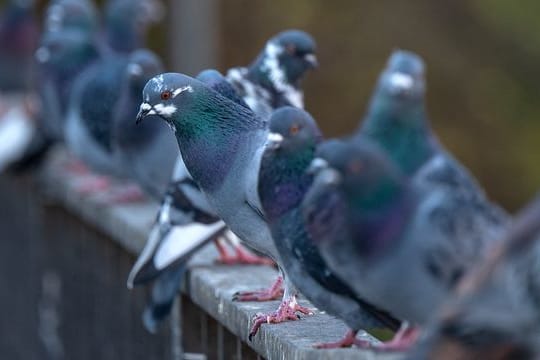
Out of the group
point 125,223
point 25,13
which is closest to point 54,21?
point 25,13

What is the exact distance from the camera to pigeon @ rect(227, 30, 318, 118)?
6105 mm

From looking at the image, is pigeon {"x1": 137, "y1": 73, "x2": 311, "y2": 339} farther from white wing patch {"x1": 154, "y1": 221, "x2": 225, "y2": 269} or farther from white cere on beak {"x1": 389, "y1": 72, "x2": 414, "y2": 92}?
white wing patch {"x1": 154, "y1": 221, "x2": 225, "y2": 269}

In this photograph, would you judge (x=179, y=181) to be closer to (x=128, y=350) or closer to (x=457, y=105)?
(x=128, y=350)

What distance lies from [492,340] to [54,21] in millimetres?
8912

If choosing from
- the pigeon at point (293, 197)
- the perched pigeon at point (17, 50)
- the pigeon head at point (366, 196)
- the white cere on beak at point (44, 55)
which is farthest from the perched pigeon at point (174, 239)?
the perched pigeon at point (17, 50)

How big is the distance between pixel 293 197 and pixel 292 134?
0.59 ft

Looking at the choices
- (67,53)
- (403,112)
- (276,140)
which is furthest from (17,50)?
(276,140)

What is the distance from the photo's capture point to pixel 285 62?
620 cm

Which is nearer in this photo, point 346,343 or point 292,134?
point 346,343

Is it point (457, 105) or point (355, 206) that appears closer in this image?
point (355, 206)

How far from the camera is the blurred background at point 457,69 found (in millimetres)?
16016

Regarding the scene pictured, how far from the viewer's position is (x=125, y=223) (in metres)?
6.88

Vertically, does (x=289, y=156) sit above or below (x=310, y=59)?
below

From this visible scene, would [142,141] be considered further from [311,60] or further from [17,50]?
[17,50]
